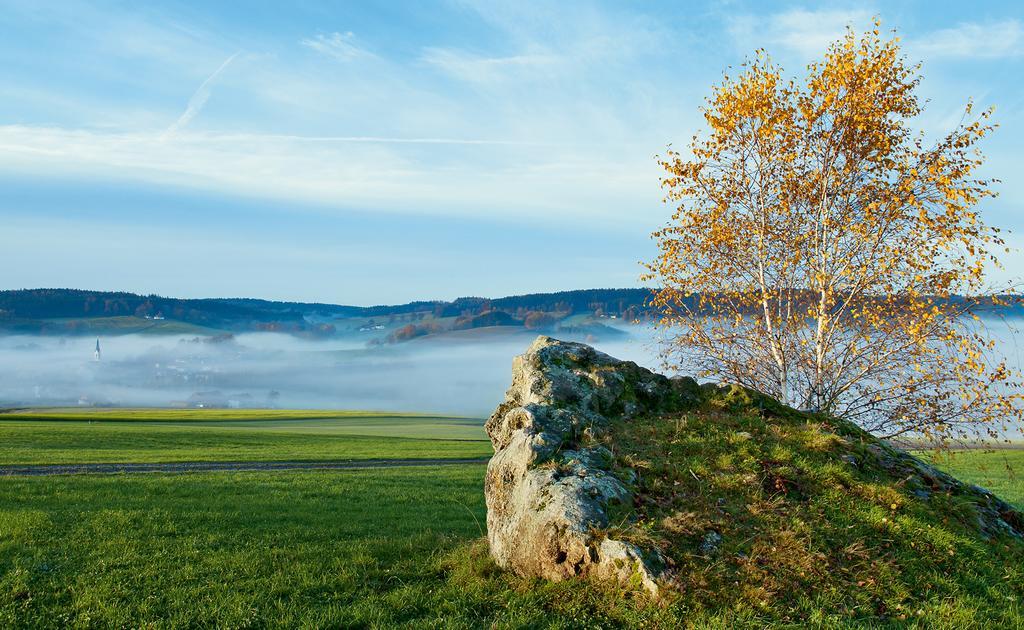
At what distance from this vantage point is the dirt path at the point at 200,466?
97.1ft

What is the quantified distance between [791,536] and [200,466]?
29.7m

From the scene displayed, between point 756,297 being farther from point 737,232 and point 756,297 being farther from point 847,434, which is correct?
point 847,434

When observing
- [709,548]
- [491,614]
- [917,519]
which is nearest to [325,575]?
[491,614]

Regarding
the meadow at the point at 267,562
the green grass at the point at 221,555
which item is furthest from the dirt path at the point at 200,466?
the green grass at the point at 221,555

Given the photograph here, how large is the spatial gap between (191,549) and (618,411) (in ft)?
28.7

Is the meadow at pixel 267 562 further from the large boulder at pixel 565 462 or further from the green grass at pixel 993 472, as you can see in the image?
the green grass at pixel 993 472

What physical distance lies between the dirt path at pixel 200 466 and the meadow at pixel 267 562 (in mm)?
4999

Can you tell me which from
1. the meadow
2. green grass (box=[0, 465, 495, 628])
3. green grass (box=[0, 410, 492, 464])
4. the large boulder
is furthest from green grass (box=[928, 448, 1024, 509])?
green grass (box=[0, 410, 492, 464])

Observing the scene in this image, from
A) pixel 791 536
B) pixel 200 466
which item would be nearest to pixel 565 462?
pixel 791 536

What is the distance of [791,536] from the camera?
10.5 metres

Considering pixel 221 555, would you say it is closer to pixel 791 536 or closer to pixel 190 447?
pixel 791 536

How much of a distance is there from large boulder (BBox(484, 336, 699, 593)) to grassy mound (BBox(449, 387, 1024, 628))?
28 cm

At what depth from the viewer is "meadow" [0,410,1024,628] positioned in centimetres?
970

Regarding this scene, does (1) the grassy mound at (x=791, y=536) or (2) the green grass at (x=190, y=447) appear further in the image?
(2) the green grass at (x=190, y=447)
